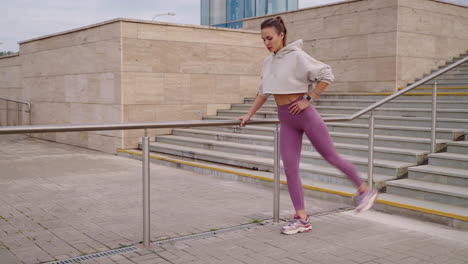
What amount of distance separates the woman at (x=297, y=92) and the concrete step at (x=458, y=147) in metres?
3.01

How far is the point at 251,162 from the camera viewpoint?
8914mm

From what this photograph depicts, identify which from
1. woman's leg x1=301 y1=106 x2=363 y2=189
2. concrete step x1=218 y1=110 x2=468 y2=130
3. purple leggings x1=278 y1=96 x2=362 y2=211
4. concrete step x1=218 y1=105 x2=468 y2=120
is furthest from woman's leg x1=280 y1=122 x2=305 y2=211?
concrete step x1=218 y1=110 x2=468 y2=130

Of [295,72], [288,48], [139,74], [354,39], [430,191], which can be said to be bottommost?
[430,191]

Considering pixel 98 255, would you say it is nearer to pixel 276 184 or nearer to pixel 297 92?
pixel 276 184

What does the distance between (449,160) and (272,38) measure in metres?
3.60

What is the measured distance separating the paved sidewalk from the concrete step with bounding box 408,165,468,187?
1.07 metres

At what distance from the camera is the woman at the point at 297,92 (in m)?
4.50

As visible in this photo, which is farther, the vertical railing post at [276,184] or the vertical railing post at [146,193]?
the vertical railing post at [276,184]

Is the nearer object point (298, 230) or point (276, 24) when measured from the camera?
point (276, 24)

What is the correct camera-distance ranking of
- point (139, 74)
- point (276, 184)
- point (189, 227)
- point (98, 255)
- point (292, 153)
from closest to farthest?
1. point (98, 255)
2. point (292, 153)
3. point (189, 227)
4. point (276, 184)
5. point (139, 74)

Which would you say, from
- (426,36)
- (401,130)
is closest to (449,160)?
(401,130)

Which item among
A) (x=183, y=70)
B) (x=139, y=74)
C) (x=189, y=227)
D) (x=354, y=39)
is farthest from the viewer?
(x=354, y=39)

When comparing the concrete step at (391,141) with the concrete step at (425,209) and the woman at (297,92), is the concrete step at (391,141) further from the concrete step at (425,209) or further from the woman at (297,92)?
the woman at (297,92)

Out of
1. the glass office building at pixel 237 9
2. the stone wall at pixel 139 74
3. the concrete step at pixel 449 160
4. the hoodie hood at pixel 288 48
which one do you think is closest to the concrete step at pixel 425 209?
the concrete step at pixel 449 160
